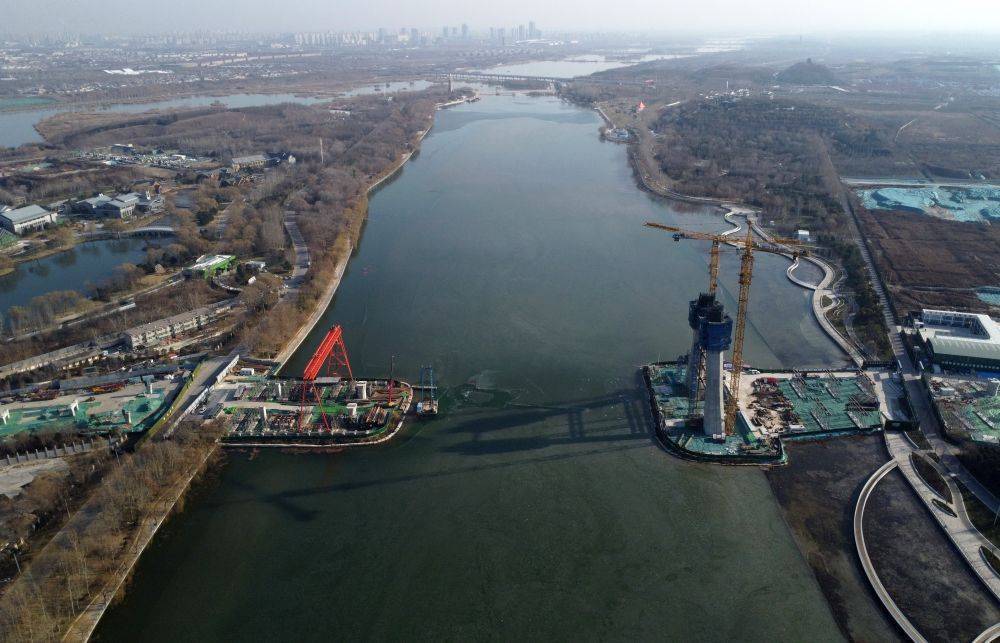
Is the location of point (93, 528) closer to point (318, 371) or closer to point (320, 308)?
point (318, 371)

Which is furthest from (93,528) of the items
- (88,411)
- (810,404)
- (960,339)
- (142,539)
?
(960,339)

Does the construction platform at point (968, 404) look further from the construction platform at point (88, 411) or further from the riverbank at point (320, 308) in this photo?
the construction platform at point (88, 411)

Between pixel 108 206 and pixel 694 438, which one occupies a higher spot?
pixel 108 206

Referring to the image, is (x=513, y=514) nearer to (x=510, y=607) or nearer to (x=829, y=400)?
(x=510, y=607)

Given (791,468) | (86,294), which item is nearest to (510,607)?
(791,468)

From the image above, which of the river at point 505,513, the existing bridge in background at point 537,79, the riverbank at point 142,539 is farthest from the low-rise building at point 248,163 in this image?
the existing bridge in background at point 537,79
